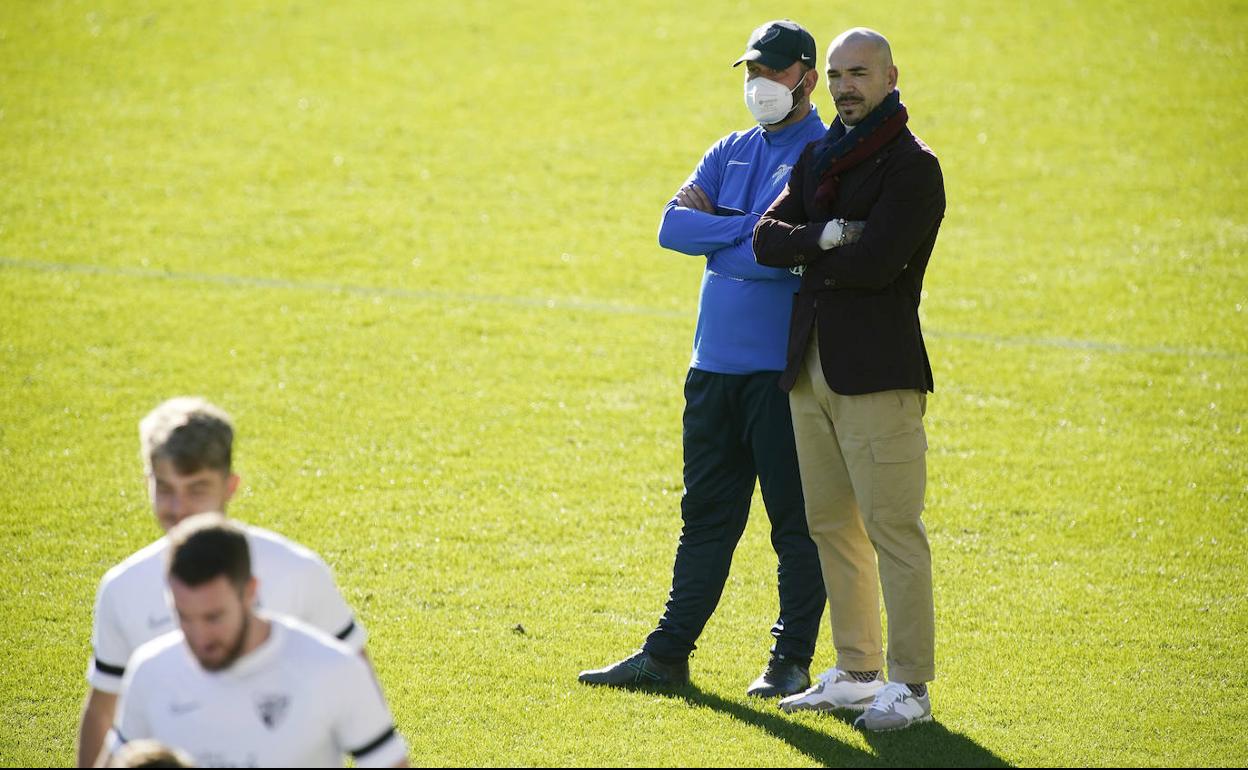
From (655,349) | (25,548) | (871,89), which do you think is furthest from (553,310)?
(871,89)

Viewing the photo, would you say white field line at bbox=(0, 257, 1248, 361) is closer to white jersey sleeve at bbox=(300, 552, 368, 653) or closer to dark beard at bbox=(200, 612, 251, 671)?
white jersey sleeve at bbox=(300, 552, 368, 653)

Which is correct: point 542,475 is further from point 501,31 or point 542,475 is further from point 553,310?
point 501,31

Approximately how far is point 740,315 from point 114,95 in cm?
1403

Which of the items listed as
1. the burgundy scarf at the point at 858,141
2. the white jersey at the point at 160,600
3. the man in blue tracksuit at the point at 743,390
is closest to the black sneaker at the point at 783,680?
the man in blue tracksuit at the point at 743,390

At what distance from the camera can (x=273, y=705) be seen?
11.4ft

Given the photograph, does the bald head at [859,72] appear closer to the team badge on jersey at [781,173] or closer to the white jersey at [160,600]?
the team badge on jersey at [781,173]

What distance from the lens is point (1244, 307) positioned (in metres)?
12.4

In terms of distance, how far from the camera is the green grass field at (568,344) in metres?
6.40

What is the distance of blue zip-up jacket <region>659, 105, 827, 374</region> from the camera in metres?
5.89

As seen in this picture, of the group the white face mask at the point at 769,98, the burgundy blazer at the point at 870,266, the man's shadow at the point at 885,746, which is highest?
the white face mask at the point at 769,98

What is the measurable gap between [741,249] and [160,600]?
2887 millimetres

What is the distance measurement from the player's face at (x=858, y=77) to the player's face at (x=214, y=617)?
3.04 meters

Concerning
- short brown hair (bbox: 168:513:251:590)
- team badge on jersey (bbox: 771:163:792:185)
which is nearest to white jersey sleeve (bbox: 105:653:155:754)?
short brown hair (bbox: 168:513:251:590)

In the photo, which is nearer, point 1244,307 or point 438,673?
point 438,673
